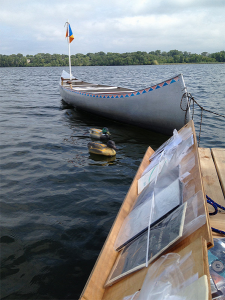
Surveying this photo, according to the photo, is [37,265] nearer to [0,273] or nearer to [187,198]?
[0,273]

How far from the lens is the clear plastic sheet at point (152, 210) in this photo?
1987 mm

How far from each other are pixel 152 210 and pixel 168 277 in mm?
810

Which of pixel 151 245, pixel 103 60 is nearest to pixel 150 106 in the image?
pixel 151 245

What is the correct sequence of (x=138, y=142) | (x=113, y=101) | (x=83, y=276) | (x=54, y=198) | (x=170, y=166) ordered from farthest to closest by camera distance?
(x=113, y=101), (x=138, y=142), (x=54, y=198), (x=170, y=166), (x=83, y=276)

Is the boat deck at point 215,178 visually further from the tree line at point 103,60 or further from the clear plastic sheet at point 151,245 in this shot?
the tree line at point 103,60

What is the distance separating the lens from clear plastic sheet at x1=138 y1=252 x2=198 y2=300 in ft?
3.95

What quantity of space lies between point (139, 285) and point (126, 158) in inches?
183

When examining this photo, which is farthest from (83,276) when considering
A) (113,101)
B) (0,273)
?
(113,101)

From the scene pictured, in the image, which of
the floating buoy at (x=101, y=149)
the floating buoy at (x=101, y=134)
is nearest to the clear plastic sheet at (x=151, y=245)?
the floating buoy at (x=101, y=149)

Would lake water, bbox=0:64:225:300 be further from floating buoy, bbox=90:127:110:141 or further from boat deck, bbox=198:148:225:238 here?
boat deck, bbox=198:148:225:238

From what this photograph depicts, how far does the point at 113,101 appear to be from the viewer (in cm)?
887

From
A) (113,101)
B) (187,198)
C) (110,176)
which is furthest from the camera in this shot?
(113,101)

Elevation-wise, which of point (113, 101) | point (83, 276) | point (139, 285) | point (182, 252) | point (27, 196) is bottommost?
point (83, 276)

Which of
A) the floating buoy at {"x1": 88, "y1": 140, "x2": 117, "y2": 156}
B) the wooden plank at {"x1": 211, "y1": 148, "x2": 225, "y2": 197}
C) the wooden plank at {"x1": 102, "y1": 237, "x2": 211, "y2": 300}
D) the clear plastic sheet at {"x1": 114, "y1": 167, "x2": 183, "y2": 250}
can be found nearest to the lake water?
the floating buoy at {"x1": 88, "y1": 140, "x2": 117, "y2": 156}
